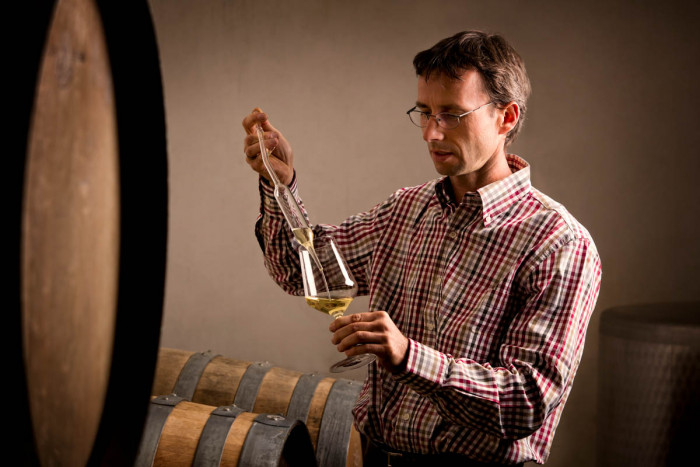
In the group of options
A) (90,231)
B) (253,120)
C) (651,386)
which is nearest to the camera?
(90,231)

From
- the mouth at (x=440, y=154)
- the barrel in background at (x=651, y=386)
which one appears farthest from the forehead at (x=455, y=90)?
the barrel in background at (x=651, y=386)

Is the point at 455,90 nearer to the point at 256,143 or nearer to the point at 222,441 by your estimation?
the point at 256,143

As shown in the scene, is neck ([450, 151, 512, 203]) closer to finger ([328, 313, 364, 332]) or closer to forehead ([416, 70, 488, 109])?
forehead ([416, 70, 488, 109])

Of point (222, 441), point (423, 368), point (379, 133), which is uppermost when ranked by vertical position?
point (379, 133)

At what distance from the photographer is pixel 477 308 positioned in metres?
1.43

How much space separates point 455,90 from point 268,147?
452 mm

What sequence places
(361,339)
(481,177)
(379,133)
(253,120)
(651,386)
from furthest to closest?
(379,133), (651,386), (481,177), (253,120), (361,339)

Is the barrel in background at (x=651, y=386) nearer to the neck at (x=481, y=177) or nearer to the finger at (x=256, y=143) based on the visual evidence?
the neck at (x=481, y=177)

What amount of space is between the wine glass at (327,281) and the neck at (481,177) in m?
0.45

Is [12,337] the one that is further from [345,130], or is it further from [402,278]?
[345,130]

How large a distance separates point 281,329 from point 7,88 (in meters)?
3.35

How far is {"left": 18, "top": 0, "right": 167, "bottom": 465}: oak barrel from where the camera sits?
1.71 feet

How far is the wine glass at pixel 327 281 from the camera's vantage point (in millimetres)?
1260

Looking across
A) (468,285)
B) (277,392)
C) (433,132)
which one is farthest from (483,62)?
(277,392)
